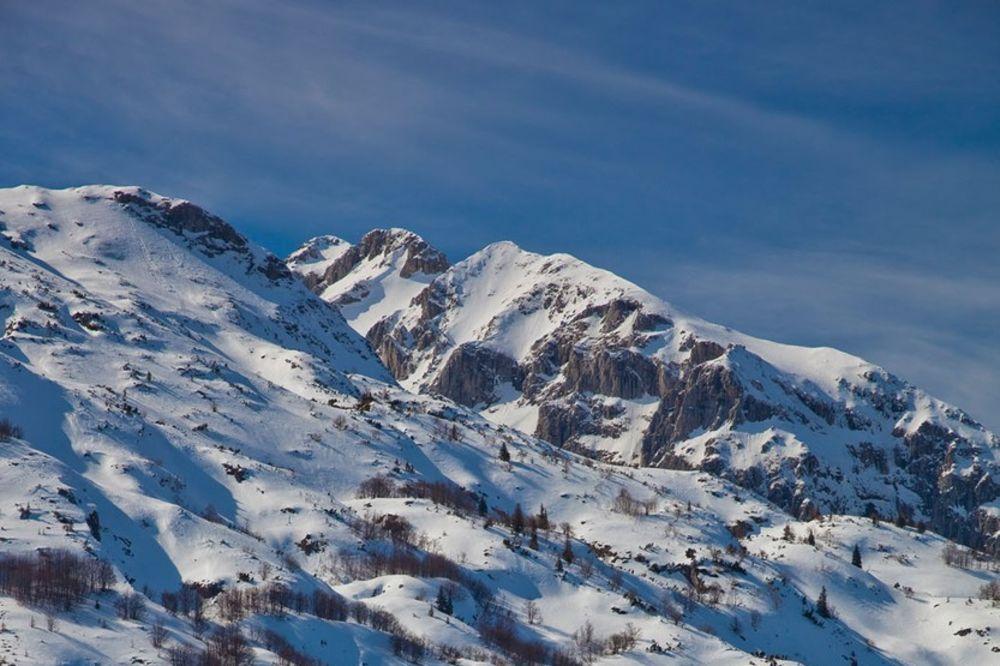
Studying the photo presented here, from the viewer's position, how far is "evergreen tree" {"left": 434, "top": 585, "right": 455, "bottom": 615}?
141625 mm

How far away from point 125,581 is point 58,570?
9424 millimetres

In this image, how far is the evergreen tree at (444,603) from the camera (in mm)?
141625

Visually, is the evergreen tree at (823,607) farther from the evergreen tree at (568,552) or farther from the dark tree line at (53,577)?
the dark tree line at (53,577)

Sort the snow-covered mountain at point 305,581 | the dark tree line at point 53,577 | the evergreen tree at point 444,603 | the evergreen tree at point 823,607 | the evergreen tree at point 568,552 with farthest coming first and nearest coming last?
the evergreen tree at point 823,607 < the evergreen tree at point 568,552 < the evergreen tree at point 444,603 < the snow-covered mountain at point 305,581 < the dark tree line at point 53,577

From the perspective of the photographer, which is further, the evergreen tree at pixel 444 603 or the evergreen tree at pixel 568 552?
the evergreen tree at pixel 568 552

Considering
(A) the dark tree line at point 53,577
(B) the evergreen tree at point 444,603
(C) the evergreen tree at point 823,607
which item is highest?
Answer: (C) the evergreen tree at point 823,607

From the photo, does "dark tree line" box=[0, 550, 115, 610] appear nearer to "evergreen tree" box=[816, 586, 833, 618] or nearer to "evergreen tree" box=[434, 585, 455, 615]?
"evergreen tree" box=[434, 585, 455, 615]

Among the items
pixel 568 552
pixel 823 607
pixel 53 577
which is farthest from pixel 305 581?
pixel 823 607

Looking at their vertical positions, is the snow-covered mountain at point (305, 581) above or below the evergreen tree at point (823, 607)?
below

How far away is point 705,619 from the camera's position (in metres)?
172

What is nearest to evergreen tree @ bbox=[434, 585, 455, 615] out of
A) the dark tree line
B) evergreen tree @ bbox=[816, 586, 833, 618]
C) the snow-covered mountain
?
the snow-covered mountain

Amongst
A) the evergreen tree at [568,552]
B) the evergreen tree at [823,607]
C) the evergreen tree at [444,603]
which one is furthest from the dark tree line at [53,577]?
the evergreen tree at [823,607]

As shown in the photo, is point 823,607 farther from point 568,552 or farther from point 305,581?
point 305,581

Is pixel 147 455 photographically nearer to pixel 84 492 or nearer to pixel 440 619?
pixel 84 492
